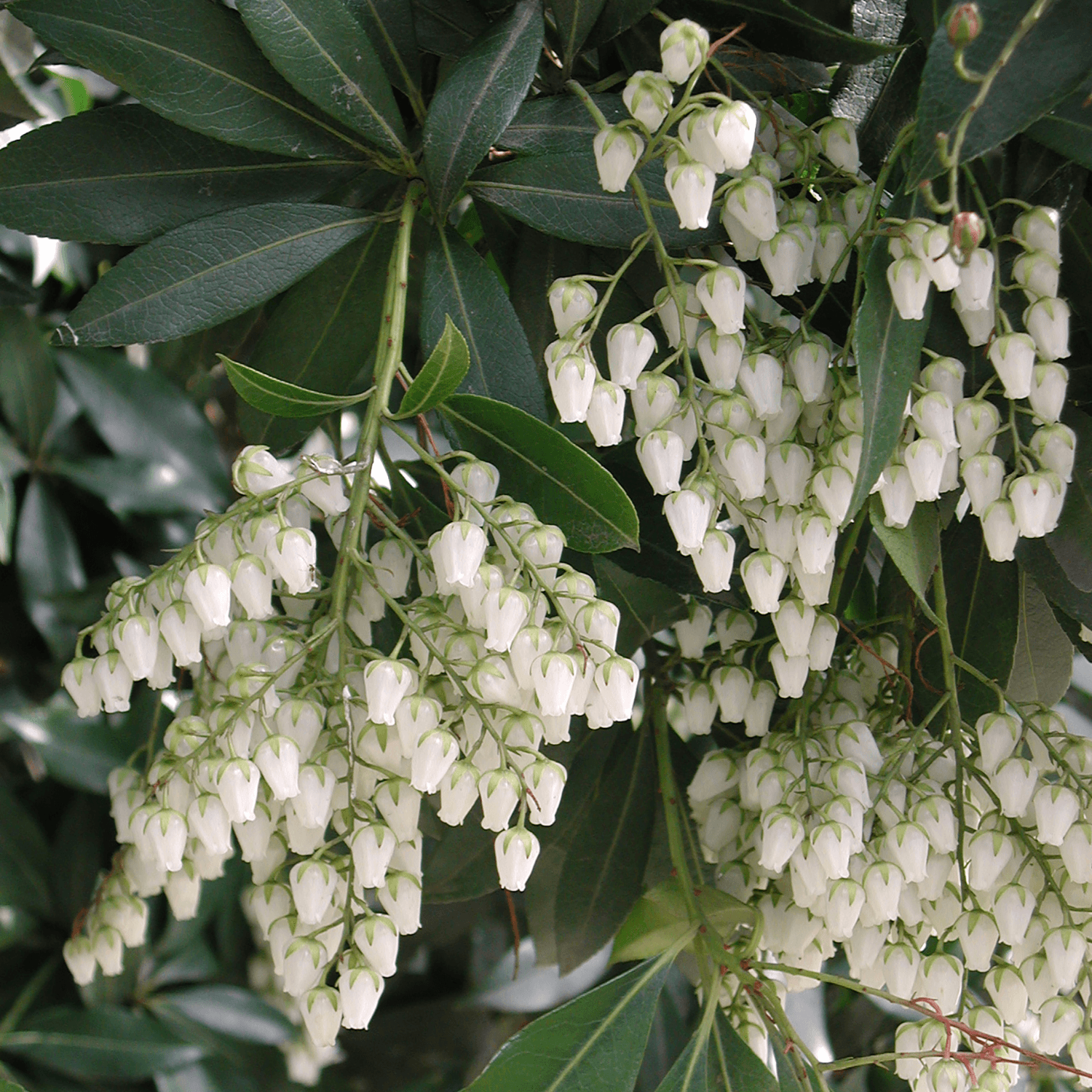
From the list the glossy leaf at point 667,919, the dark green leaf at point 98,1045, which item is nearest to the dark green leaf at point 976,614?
the glossy leaf at point 667,919

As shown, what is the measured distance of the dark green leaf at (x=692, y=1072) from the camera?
75 centimetres

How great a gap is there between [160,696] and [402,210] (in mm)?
377

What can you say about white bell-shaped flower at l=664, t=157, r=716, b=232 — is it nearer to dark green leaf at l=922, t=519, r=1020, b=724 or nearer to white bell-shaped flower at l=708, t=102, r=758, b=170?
white bell-shaped flower at l=708, t=102, r=758, b=170

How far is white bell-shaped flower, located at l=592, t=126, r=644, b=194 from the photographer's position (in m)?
0.66

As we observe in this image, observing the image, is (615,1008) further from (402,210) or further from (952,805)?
(402,210)

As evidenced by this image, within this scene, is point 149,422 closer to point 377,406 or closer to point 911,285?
point 377,406

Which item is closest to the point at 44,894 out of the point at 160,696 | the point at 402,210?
the point at 160,696

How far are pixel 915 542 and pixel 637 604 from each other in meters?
0.22

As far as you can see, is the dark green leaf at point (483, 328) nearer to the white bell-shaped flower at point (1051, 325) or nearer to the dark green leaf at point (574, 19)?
the dark green leaf at point (574, 19)

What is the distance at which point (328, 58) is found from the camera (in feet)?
2.42

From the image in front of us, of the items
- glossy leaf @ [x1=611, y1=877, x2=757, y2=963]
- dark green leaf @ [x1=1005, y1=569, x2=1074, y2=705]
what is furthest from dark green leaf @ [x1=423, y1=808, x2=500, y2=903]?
dark green leaf @ [x1=1005, y1=569, x2=1074, y2=705]

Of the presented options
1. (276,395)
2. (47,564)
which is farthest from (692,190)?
(47,564)

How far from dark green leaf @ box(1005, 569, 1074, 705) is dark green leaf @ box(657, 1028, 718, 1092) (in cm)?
33

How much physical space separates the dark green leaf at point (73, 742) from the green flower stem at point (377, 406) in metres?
0.85
